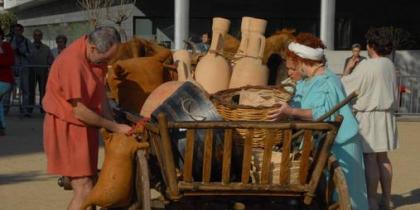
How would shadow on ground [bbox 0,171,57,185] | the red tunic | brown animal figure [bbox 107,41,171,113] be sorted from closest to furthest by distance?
brown animal figure [bbox 107,41,171,113]
shadow on ground [bbox 0,171,57,185]
the red tunic

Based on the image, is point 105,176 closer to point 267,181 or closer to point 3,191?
point 267,181

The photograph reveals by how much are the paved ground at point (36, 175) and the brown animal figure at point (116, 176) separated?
143 inches

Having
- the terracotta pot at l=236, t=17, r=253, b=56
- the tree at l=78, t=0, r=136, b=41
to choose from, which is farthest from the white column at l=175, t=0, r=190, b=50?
the terracotta pot at l=236, t=17, r=253, b=56

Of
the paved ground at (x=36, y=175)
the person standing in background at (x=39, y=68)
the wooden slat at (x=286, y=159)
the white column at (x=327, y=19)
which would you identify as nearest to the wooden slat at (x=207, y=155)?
the wooden slat at (x=286, y=159)

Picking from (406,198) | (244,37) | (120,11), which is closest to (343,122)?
(244,37)

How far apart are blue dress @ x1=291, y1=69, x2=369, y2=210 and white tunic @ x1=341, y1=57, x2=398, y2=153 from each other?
2032mm

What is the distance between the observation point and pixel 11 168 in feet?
39.3

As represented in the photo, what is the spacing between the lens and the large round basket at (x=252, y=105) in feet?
17.3

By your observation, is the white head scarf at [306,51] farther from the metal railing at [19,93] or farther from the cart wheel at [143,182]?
the metal railing at [19,93]

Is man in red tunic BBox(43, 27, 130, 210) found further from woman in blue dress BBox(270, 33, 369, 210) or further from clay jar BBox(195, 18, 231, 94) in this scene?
woman in blue dress BBox(270, 33, 369, 210)

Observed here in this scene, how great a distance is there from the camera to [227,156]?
5.06m

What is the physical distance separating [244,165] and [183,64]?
1.81 meters

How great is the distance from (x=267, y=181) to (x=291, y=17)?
2932 cm

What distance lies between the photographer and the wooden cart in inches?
197
